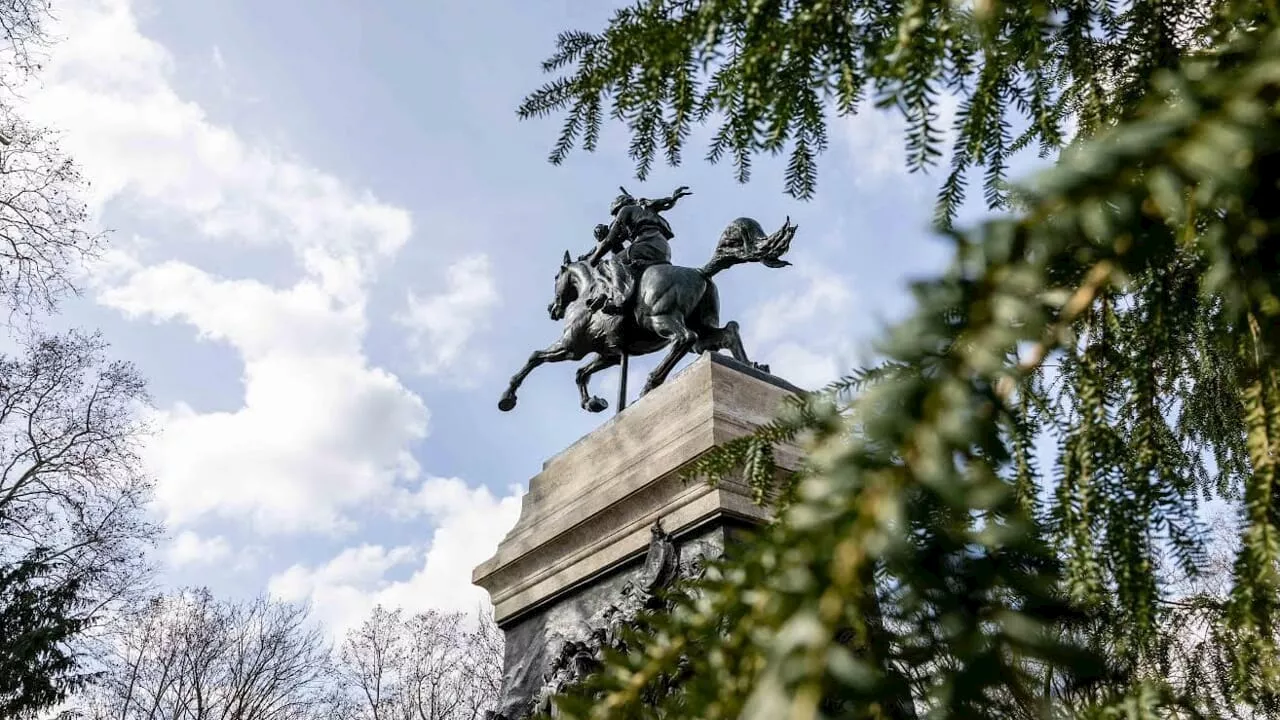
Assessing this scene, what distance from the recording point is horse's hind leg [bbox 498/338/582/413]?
827 centimetres

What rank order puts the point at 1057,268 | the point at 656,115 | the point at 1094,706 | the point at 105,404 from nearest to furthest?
the point at 1057,268
the point at 1094,706
the point at 656,115
the point at 105,404

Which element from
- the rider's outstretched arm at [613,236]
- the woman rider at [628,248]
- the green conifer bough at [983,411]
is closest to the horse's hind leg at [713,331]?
the woman rider at [628,248]

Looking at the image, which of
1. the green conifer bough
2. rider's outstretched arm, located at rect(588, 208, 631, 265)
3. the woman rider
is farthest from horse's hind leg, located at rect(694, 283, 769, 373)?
the green conifer bough

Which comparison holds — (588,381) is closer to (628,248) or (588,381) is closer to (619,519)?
(628,248)

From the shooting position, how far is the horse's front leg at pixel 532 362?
830 centimetres

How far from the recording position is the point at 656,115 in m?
1.88

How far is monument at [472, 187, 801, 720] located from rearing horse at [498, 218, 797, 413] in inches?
0.4

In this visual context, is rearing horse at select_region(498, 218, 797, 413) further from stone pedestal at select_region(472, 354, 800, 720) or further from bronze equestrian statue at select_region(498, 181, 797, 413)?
stone pedestal at select_region(472, 354, 800, 720)

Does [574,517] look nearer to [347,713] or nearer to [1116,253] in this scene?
[1116,253]

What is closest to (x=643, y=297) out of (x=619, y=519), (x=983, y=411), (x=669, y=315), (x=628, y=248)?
(x=669, y=315)

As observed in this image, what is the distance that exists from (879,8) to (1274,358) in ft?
2.67

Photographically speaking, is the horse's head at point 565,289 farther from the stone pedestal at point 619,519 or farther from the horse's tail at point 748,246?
the stone pedestal at point 619,519

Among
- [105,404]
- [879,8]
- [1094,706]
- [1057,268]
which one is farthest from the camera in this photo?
[105,404]

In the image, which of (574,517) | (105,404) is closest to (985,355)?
(574,517)
